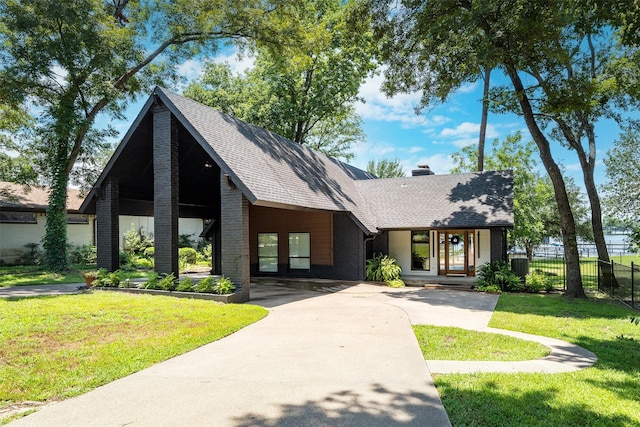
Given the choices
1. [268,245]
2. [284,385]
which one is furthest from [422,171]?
[284,385]

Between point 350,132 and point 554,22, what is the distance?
1040 inches

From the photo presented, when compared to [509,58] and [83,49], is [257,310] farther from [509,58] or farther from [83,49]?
[83,49]

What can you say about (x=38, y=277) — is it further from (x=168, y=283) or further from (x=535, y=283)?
(x=535, y=283)

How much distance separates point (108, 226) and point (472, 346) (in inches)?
474

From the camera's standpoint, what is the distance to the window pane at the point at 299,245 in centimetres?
1770

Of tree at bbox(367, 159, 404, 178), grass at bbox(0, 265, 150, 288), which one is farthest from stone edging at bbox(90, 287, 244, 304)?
tree at bbox(367, 159, 404, 178)

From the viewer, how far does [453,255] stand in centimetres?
1759

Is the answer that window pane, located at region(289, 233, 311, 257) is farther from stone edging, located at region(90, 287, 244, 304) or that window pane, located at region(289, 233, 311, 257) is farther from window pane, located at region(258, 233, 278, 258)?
stone edging, located at region(90, 287, 244, 304)

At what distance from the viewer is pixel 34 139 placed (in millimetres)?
21047

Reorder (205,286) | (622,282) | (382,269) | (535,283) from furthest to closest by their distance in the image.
A: (382,269), (535,283), (622,282), (205,286)

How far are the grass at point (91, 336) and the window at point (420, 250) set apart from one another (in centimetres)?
987

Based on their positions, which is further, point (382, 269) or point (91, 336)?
point (382, 269)

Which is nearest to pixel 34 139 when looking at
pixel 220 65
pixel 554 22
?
pixel 220 65

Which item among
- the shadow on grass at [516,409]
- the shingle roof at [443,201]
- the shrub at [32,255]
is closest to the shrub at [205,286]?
the shadow on grass at [516,409]
